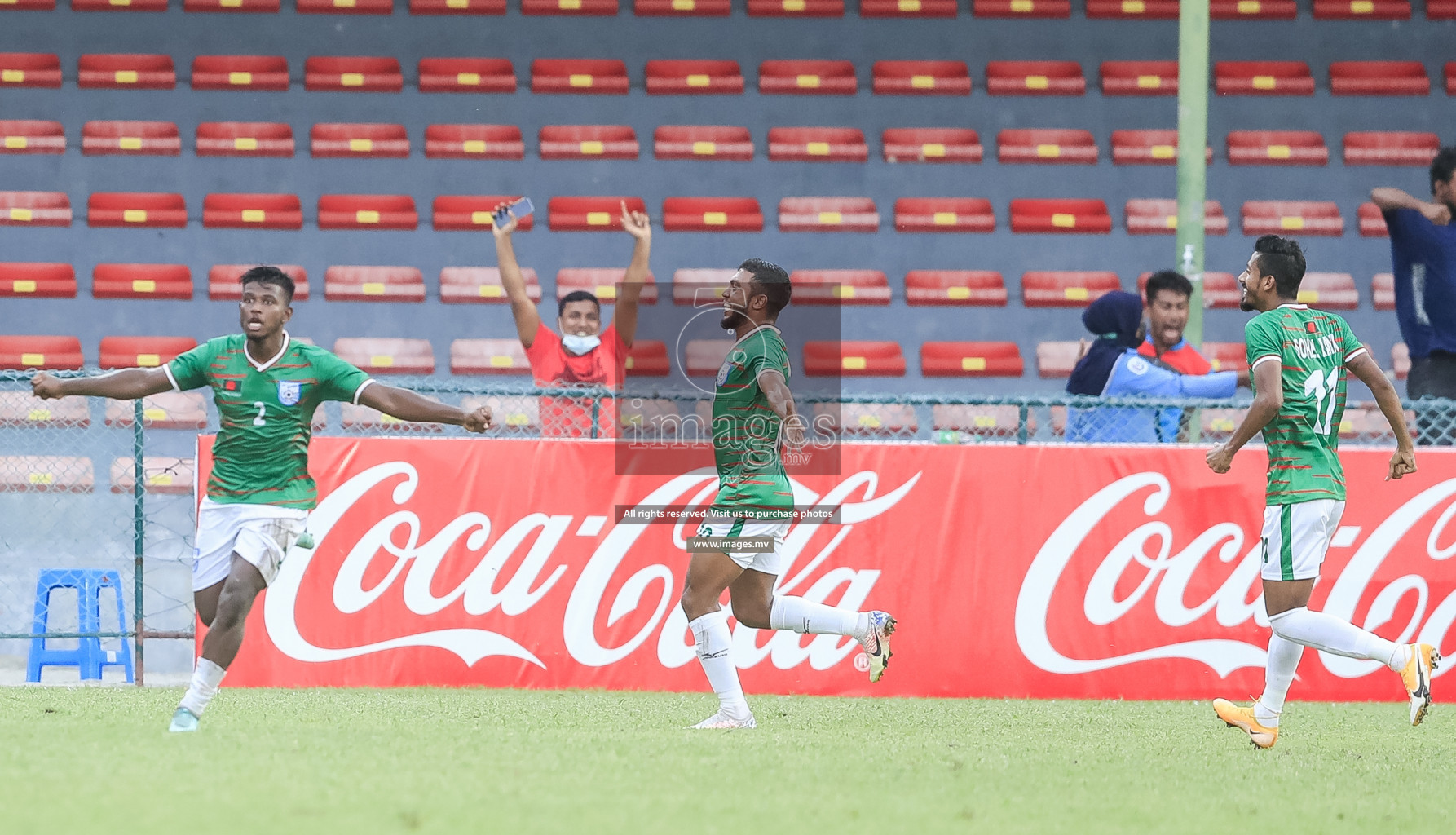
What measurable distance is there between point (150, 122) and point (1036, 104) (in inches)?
345

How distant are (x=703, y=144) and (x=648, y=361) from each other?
2448 mm

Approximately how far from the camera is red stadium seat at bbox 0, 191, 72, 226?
13.9 m

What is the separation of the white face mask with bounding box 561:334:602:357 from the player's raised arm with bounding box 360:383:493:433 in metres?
2.92

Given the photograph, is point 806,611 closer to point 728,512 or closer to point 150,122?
point 728,512

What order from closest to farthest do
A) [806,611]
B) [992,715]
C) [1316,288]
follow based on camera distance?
1. [806,611]
2. [992,715]
3. [1316,288]

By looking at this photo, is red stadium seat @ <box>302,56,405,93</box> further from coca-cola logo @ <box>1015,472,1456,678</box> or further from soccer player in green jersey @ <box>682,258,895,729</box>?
soccer player in green jersey @ <box>682,258,895,729</box>

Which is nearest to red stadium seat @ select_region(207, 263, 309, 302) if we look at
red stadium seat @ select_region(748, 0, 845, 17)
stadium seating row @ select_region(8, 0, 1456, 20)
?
stadium seating row @ select_region(8, 0, 1456, 20)

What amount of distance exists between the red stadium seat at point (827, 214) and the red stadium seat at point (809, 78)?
3.91ft

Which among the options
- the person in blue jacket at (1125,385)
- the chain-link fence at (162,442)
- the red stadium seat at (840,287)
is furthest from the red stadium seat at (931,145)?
the person in blue jacket at (1125,385)

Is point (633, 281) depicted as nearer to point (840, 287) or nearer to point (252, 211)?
point (840, 287)

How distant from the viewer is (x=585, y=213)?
47.0 ft

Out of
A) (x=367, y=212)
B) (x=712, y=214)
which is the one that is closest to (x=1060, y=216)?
(x=712, y=214)

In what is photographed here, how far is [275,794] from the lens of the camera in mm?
4273

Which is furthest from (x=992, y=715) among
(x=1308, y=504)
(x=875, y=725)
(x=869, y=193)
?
(x=869, y=193)
